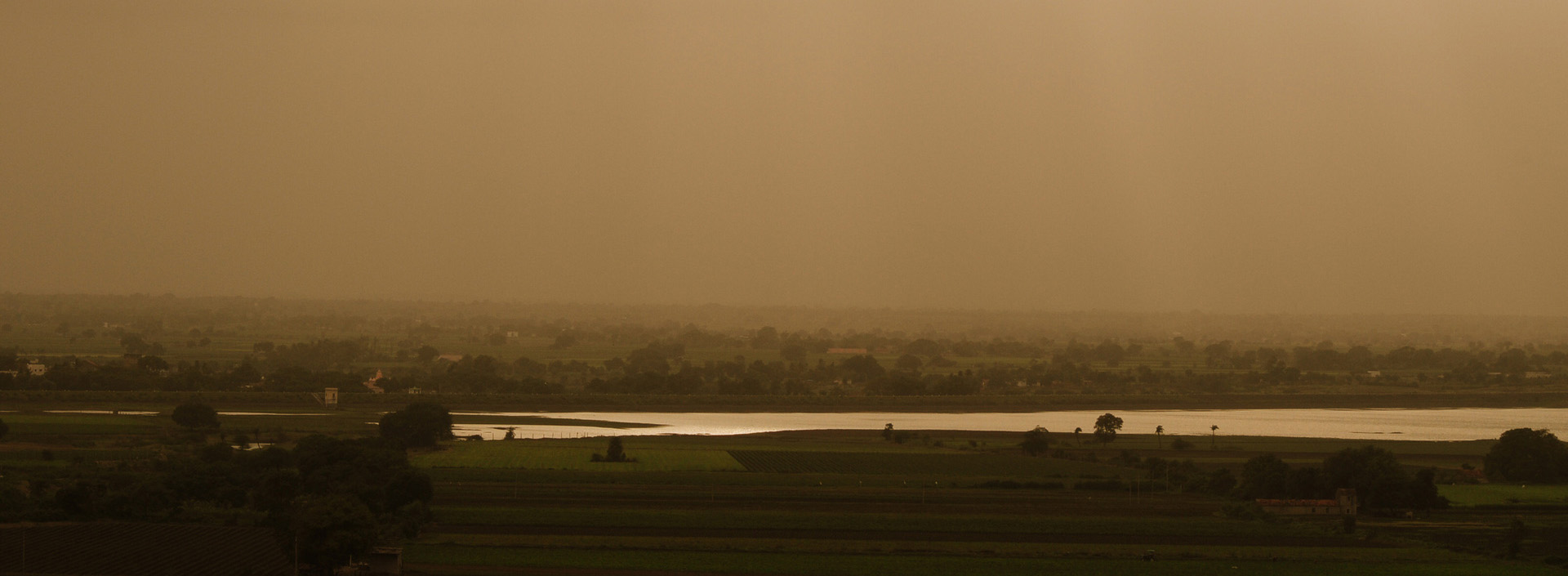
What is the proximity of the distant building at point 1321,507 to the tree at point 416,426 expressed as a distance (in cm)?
1607

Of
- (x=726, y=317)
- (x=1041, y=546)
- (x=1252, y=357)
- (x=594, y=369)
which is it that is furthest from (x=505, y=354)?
(x=726, y=317)

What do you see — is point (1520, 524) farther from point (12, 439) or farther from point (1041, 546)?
point (12, 439)

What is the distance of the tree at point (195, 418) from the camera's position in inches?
1147

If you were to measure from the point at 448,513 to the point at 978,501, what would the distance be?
8.23 meters

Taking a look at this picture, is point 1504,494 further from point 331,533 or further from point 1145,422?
point 331,533

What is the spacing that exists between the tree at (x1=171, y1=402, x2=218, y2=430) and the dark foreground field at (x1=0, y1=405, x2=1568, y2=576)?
85 cm

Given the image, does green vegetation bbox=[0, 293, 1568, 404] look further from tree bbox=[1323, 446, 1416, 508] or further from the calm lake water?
tree bbox=[1323, 446, 1416, 508]

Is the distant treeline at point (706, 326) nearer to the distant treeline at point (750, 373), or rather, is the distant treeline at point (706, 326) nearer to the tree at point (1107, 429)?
the distant treeline at point (750, 373)

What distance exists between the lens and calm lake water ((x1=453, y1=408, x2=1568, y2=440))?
3350cm

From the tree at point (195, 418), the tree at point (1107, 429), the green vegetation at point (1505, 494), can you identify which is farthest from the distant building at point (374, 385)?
the green vegetation at point (1505, 494)

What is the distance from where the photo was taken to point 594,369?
5431 cm

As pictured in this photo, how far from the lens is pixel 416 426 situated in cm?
2772

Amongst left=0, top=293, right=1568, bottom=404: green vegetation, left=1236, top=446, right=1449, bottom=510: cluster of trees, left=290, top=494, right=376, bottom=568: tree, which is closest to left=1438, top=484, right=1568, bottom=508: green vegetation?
left=1236, top=446, right=1449, bottom=510: cluster of trees

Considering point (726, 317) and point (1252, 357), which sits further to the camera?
point (726, 317)
